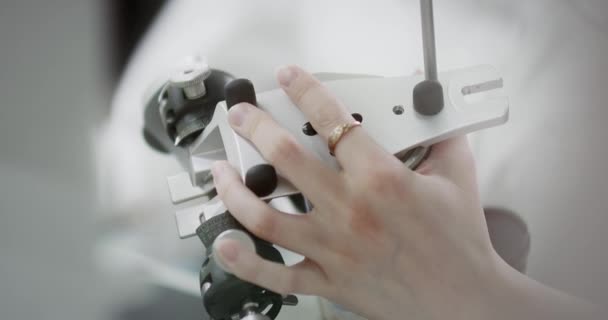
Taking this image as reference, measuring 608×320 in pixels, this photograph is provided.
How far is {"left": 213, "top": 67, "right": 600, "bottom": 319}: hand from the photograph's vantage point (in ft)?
1.69

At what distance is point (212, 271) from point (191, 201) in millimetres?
162

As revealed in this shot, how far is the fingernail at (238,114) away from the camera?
0.55 m

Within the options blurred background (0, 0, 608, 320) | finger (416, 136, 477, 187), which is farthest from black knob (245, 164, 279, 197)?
blurred background (0, 0, 608, 320)

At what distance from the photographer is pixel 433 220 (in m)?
0.53

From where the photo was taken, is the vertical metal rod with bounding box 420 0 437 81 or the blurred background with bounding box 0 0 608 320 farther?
the blurred background with bounding box 0 0 608 320

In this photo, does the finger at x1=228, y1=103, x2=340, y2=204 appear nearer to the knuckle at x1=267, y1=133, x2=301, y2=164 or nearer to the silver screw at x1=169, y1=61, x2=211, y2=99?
the knuckle at x1=267, y1=133, x2=301, y2=164

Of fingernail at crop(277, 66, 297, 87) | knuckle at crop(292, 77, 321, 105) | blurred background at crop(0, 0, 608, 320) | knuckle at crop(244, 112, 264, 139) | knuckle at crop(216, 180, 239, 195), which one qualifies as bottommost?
blurred background at crop(0, 0, 608, 320)

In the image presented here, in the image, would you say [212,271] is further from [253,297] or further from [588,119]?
[588,119]

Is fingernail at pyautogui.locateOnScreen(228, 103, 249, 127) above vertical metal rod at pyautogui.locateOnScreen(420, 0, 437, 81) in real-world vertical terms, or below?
below

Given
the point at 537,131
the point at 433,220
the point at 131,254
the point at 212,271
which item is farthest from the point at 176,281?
the point at 537,131

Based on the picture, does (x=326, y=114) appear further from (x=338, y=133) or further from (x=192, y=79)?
(x=192, y=79)

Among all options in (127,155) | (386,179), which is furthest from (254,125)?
(127,155)

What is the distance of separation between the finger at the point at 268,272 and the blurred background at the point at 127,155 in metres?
0.24

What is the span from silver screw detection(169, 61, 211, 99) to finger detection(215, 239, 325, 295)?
0.24 metres
